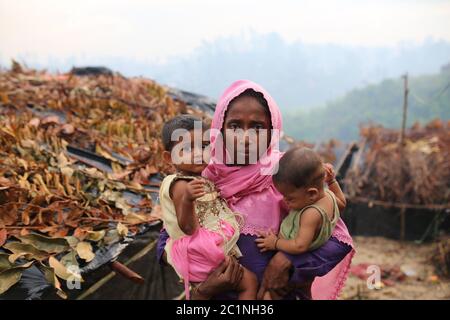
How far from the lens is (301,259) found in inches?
63.1

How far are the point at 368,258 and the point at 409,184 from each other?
4.21 ft

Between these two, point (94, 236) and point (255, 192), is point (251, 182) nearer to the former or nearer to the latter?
point (255, 192)

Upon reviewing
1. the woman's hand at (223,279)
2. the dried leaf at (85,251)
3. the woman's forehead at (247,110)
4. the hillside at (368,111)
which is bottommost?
the hillside at (368,111)

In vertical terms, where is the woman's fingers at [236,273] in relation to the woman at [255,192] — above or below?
below

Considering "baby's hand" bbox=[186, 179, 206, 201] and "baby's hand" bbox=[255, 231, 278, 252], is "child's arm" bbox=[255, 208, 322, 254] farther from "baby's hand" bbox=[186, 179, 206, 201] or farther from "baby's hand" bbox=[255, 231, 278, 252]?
"baby's hand" bbox=[186, 179, 206, 201]

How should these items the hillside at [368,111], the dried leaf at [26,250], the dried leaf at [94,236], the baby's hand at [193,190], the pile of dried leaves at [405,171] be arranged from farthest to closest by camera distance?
the hillside at [368,111], the pile of dried leaves at [405,171], the dried leaf at [94,236], the dried leaf at [26,250], the baby's hand at [193,190]

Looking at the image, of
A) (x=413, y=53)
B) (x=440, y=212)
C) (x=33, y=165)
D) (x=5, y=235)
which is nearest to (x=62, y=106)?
(x=33, y=165)

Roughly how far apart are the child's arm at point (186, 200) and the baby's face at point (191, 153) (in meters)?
0.10

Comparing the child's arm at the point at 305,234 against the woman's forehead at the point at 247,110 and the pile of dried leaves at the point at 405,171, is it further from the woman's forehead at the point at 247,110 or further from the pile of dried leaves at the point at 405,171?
the pile of dried leaves at the point at 405,171

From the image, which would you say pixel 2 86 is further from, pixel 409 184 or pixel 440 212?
pixel 440 212

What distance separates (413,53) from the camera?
12712 cm

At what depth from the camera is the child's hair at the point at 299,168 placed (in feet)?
5.00

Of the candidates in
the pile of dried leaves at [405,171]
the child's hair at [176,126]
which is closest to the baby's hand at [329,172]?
the child's hair at [176,126]
